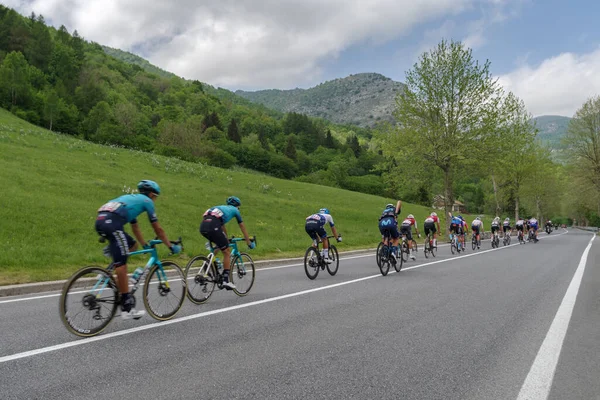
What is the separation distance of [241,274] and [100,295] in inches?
Result: 123

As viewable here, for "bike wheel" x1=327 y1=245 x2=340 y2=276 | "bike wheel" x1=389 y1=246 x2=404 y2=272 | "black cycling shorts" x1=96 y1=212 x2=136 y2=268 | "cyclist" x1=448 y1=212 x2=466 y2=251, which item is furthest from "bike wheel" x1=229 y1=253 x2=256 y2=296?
"cyclist" x1=448 y1=212 x2=466 y2=251

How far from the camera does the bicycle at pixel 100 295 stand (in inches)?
197

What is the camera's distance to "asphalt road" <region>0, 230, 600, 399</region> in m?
3.55

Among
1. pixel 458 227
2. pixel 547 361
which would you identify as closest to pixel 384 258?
→ pixel 547 361

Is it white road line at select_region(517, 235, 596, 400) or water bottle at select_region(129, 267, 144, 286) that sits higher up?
water bottle at select_region(129, 267, 144, 286)

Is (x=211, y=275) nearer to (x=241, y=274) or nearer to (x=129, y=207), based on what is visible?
(x=241, y=274)

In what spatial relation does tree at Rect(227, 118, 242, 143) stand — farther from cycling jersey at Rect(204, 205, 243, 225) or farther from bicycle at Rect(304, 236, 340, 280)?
cycling jersey at Rect(204, 205, 243, 225)

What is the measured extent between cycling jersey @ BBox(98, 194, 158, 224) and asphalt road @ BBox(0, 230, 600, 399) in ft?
5.00

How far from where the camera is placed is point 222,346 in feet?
15.4

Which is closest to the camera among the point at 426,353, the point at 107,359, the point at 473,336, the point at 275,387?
the point at 275,387

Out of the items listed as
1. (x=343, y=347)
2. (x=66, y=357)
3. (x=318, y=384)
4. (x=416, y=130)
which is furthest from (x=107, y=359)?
(x=416, y=130)

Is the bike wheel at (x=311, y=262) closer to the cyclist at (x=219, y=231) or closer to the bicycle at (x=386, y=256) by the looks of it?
the bicycle at (x=386, y=256)

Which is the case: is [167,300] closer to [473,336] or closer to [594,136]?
[473,336]

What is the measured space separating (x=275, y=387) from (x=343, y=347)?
1.36 meters
